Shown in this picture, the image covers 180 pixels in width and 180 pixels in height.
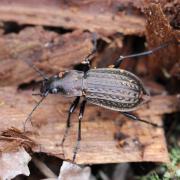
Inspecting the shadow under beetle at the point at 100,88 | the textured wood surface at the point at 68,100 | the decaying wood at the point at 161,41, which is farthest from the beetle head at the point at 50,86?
the decaying wood at the point at 161,41

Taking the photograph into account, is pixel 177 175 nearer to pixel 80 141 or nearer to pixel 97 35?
pixel 80 141

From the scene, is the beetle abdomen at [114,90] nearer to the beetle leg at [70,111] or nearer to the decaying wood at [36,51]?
the beetle leg at [70,111]

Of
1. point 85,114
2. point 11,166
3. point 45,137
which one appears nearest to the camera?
point 11,166

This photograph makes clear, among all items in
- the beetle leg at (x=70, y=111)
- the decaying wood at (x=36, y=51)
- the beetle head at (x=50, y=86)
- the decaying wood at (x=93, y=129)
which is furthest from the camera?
the decaying wood at (x=36, y=51)

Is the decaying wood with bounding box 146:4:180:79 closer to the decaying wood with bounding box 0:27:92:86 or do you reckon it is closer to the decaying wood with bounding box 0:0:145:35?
the decaying wood with bounding box 0:0:145:35

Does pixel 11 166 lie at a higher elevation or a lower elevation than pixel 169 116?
lower

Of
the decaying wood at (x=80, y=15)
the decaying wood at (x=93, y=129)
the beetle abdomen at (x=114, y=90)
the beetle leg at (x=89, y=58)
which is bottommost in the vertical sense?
the decaying wood at (x=93, y=129)

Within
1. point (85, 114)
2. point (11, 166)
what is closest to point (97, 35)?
point (85, 114)
